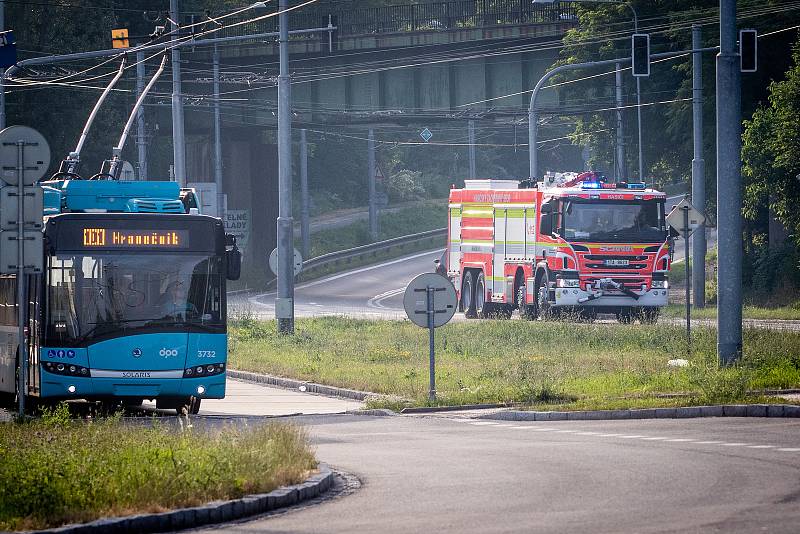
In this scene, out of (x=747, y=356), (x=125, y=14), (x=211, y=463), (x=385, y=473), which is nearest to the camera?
(x=211, y=463)

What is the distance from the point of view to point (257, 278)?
70125 mm

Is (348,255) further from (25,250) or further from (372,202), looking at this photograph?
(25,250)

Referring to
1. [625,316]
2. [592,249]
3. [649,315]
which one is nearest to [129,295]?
[592,249]

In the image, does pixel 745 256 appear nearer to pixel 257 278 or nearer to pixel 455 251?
pixel 455 251

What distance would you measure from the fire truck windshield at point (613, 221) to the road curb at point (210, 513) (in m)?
27.1

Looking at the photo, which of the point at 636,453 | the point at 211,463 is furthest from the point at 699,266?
the point at 211,463

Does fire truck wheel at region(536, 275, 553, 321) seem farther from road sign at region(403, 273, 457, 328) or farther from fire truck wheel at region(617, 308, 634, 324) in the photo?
road sign at region(403, 273, 457, 328)

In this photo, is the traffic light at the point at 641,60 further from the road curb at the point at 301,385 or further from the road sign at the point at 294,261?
the road curb at the point at 301,385

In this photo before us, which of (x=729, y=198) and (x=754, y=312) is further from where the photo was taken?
(x=754, y=312)

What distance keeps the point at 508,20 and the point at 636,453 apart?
135 feet

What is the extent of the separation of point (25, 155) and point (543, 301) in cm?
2485

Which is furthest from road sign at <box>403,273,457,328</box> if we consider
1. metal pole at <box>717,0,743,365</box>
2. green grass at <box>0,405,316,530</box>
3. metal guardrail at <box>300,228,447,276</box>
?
metal guardrail at <box>300,228,447,276</box>

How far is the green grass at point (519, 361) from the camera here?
850 inches

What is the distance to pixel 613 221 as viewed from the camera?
39656mm
